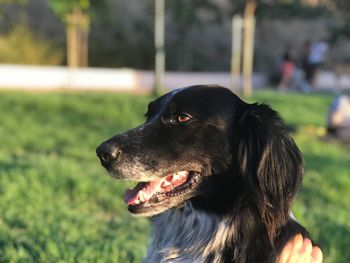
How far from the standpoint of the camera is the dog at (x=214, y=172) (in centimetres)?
268

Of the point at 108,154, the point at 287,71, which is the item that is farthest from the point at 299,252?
the point at 287,71

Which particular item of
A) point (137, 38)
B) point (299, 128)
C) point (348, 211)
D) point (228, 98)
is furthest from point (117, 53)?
point (228, 98)

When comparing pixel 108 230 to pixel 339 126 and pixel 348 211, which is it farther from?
pixel 339 126

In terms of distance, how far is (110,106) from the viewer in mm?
12641

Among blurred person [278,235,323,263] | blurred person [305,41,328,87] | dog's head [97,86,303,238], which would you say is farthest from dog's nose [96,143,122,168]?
blurred person [305,41,328,87]

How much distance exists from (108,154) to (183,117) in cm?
44

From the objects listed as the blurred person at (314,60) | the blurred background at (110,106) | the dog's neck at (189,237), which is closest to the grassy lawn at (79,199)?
the blurred background at (110,106)

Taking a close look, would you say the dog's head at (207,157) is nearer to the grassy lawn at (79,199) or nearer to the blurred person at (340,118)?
the grassy lawn at (79,199)

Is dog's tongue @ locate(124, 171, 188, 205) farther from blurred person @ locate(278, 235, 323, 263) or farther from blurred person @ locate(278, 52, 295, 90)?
blurred person @ locate(278, 52, 295, 90)

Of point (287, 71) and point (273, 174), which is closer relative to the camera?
point (273, 174)

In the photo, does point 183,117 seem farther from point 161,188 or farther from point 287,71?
point 287,71

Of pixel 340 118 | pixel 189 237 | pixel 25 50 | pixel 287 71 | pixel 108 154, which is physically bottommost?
pixel 287 71

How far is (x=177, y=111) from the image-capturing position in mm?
2846

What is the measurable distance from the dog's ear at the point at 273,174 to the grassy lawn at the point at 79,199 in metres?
1.56
